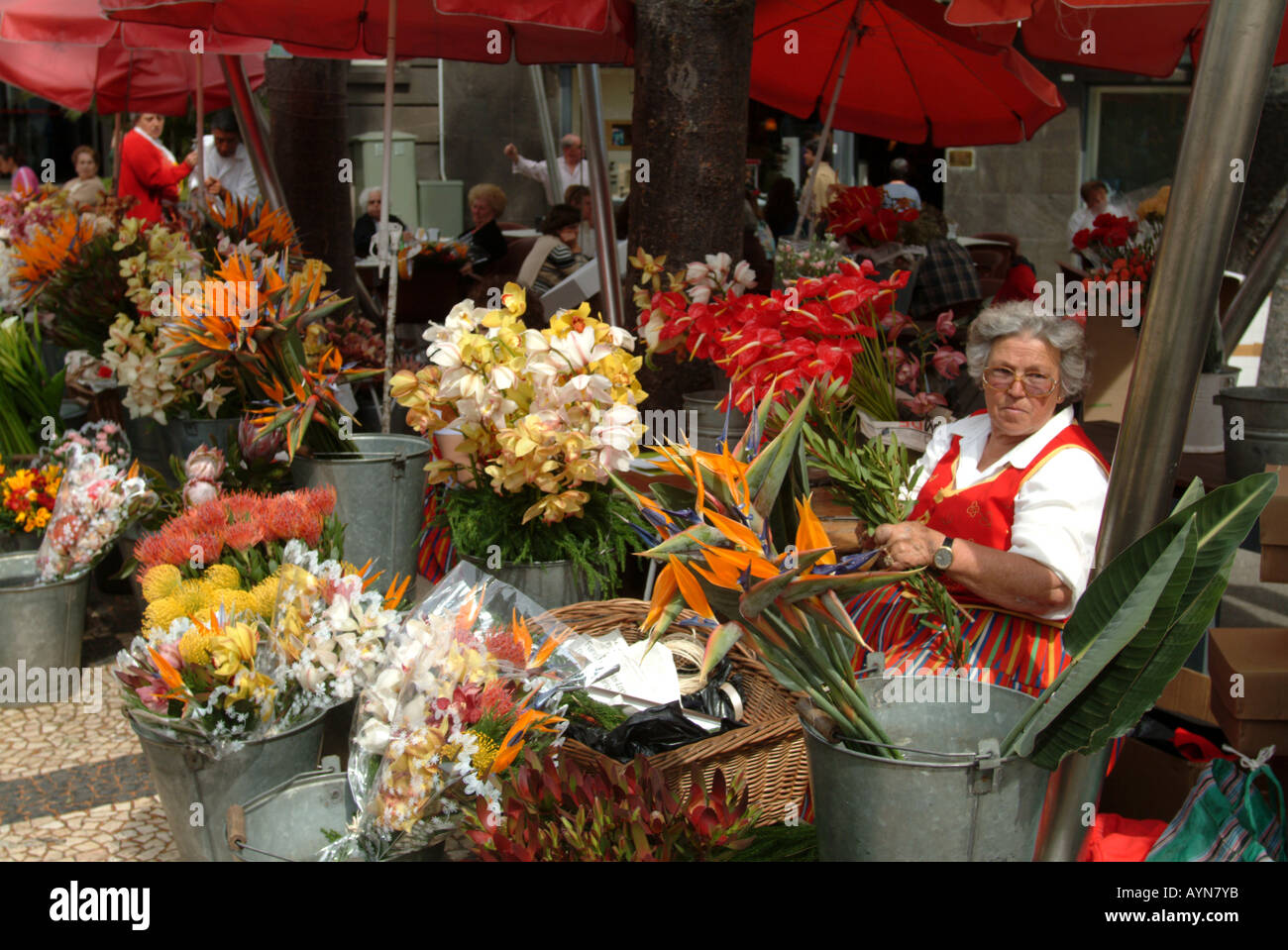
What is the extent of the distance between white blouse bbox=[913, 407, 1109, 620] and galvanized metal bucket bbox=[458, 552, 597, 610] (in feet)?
2.90

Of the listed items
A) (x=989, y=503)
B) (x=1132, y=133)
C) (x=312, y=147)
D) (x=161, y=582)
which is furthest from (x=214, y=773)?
(x=1132, y=133)

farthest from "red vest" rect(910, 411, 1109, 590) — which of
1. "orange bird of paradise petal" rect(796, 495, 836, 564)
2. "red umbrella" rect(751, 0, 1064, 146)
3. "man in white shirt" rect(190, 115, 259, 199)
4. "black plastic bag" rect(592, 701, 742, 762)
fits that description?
"man in white shirt" rect(190, 115, 259, 199)

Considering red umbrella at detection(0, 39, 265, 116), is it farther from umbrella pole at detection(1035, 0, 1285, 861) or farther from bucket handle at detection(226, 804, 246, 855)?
umbrella pole at detection(1035, 0, 1285, 861)

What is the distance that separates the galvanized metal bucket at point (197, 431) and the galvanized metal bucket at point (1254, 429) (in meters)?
3.29

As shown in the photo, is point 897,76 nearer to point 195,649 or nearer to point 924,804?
point 195,649

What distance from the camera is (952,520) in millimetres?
2568

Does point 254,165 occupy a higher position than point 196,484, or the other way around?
point 254,165

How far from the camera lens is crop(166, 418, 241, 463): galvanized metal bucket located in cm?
422

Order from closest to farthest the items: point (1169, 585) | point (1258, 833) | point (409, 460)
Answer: point (1169, 585) → point (1258, 833) → point (409, 460)

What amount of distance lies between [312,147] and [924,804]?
5.78m

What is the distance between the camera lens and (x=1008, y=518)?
2.50 meters
